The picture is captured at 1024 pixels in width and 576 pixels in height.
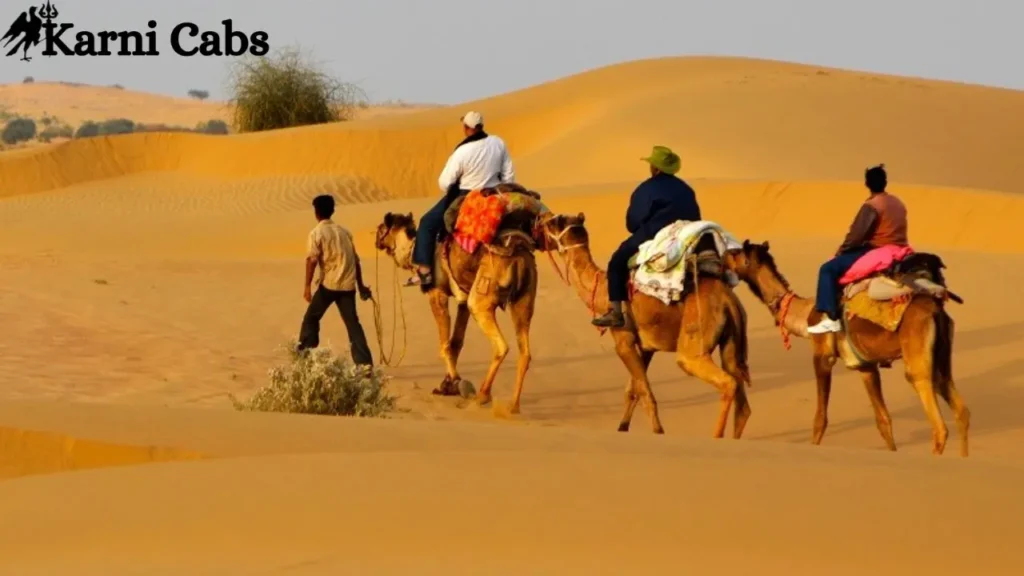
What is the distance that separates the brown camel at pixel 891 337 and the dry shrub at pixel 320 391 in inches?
116

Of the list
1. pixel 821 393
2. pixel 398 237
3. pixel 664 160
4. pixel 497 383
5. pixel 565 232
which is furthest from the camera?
pixel 497 383

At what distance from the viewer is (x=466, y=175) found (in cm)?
1441

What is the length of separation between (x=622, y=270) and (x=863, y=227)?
1748 mm

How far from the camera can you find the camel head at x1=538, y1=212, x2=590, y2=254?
43.3 ft

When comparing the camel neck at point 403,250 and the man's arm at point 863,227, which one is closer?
the man's arm at point 863,227

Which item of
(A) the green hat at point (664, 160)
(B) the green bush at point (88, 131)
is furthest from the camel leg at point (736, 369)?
(B) the green bush at point (88, 131)

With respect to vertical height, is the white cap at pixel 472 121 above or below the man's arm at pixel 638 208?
above

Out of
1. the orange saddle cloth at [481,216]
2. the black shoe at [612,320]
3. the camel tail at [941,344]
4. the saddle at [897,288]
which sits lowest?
the camel tail at [941,344]

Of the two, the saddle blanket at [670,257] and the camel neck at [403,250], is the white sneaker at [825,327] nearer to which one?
the saddle blanket at [670,257]

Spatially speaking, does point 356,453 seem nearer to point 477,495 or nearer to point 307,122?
point 477,495

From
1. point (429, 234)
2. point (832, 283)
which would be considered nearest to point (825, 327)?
point (832, 283)

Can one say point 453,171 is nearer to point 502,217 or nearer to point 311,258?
point 502,217

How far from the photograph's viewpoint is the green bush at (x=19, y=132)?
7400 centimetres

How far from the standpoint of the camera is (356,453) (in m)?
7.37
